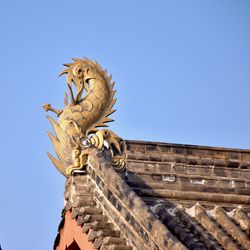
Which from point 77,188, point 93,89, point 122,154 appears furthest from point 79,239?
point 93,89

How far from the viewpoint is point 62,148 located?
1688 cm

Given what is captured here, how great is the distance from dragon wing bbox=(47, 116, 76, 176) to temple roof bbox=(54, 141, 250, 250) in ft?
1.05

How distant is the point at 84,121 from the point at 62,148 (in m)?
0.65

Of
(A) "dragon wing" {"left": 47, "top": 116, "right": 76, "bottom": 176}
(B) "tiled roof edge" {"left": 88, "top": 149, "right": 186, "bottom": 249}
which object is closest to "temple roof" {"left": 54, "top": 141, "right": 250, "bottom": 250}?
(B) "tiled roof edge" {"left": 88, "top": 149, "right": 186, "bottom": 249}

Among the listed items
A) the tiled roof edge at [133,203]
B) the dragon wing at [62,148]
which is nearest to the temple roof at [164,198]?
the tiled roof edge at [133,203]

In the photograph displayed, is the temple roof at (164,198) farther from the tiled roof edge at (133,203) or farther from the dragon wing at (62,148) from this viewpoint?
the dragon wing at (62,148)

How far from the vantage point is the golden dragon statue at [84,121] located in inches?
653

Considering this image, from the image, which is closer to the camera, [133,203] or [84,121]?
[133,203]

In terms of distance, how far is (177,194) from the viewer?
16516 millimetres

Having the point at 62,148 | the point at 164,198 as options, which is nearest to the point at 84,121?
the point at 62,148

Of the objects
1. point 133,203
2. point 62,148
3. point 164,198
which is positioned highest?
point 62,148

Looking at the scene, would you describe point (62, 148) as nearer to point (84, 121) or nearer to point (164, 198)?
point (84, 121)

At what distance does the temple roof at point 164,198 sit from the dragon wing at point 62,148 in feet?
1.05

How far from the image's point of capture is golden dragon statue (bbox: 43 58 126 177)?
54.4 feet
